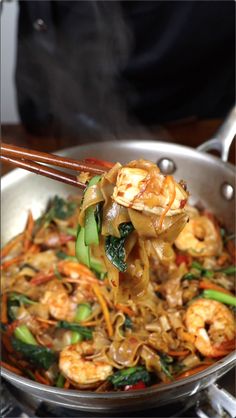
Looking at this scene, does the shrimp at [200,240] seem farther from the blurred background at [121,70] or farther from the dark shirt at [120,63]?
the dark shirt at [120,63]

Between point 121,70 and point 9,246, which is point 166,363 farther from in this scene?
point 121,70

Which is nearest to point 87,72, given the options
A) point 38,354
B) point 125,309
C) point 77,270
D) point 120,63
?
point 120,63

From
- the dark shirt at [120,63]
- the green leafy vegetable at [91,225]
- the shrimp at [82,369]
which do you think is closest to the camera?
the green leafy vegetable at [91,225]

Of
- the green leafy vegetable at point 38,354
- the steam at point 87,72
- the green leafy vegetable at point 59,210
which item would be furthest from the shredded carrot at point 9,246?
the steam at point 87,72

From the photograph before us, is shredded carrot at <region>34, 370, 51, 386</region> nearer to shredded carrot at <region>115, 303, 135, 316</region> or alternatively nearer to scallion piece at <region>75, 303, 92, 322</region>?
scallion piece at <region>75, 303, 92, 322</region>

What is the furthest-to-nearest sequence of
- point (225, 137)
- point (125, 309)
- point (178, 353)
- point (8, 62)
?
1. point (8, 62)
2. point (225, 137)
3. point (125, 309)
4. point (178, 353)
